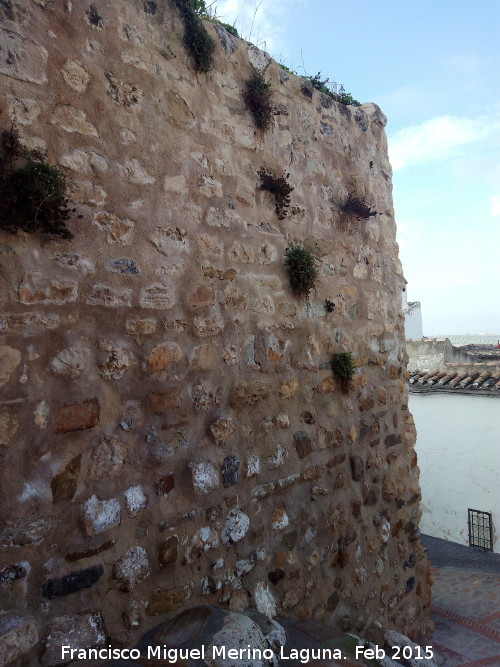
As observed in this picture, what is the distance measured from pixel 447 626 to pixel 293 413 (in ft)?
12.6

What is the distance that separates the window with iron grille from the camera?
28.1 ft

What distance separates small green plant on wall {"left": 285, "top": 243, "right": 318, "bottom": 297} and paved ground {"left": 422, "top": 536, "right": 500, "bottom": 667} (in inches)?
142

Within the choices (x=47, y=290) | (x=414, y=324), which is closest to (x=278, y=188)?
(x=47, y=290)

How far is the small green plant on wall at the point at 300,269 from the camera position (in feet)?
10.6

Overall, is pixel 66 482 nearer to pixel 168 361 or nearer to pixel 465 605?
pixel 168 361

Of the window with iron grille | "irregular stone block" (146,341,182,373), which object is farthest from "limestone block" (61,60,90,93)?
the window with iron grille

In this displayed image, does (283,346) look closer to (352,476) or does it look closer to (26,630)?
(352,476)

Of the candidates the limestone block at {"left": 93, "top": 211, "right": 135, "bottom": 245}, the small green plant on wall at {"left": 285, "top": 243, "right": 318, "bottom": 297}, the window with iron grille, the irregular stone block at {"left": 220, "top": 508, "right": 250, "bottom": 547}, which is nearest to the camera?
the limestone block at {"left": 93, "top": 211, "right": 135, "bottom": 245}

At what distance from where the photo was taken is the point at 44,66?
6.88 ft

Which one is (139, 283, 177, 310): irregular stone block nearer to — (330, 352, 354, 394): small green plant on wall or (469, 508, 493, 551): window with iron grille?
(330, 352, 354, 394): small green plant on wall

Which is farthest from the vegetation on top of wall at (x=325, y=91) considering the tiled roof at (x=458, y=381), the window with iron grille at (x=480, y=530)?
the window with iron grille at (x=480, y=530)

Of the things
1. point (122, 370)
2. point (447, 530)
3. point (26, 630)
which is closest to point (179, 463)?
point (122, 370)

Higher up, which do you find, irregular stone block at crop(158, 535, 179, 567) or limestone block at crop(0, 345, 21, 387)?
limestone block at crop(0, 345, 21, 387)

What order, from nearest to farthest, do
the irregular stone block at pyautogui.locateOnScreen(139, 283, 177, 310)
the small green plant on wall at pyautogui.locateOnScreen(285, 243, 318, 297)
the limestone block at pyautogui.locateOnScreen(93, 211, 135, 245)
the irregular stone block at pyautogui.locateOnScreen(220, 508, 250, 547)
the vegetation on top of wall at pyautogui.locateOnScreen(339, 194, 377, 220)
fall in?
the limestone block at pyautogui.locateOnScreen(93, 211, 135, 245) < the irregular stone block at pyautogui.locateOnScreen(139, 283, 177, 310) < the irregular stone block at pyautogui.locateOnScreen(220, 508, 250, 547) < the small green plant on wall at pyautogui.locateOnScreen(285, 243, 318, 297) < the vegetation on top of wall at pyautogui.locateOnScreen(339, 194, 377, 220)
